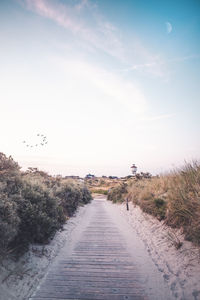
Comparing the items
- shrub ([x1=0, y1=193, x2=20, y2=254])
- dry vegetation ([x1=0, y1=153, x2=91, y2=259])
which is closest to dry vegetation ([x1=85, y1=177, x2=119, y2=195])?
dry vegetation ([x1=0, y1=153, x2=91, y2=259])

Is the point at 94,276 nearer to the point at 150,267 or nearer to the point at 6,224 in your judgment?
the point at 150,267

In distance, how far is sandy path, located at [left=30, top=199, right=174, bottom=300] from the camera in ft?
10.4

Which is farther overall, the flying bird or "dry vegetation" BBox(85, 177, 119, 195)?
"dry vegetation" BBox(85, 177, 119, 195)

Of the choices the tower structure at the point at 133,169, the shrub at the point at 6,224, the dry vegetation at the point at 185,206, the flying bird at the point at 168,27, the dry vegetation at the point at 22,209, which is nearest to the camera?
the shrub at the point at 6,224

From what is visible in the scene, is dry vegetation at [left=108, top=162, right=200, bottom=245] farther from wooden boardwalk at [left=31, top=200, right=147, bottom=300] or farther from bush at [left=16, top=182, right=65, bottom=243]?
bush at [left=16, top=182, right=65, bottom=243]

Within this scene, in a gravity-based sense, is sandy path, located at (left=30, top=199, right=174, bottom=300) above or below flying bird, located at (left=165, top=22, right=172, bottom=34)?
below

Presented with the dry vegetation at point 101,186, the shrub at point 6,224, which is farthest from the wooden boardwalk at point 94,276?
the dry vegetation at point 101,186

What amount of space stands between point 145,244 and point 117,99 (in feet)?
31.7

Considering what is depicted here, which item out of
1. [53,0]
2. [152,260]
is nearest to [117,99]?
[53,0]

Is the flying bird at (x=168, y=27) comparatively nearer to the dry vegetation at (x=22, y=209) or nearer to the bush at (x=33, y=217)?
the dry vegetation at (x=22, y=209)

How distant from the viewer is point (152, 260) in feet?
15.1

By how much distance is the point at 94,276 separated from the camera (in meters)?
3.78

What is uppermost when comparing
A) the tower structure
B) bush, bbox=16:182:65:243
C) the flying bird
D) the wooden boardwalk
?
the flying bird

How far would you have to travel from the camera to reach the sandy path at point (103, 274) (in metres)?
3.16
